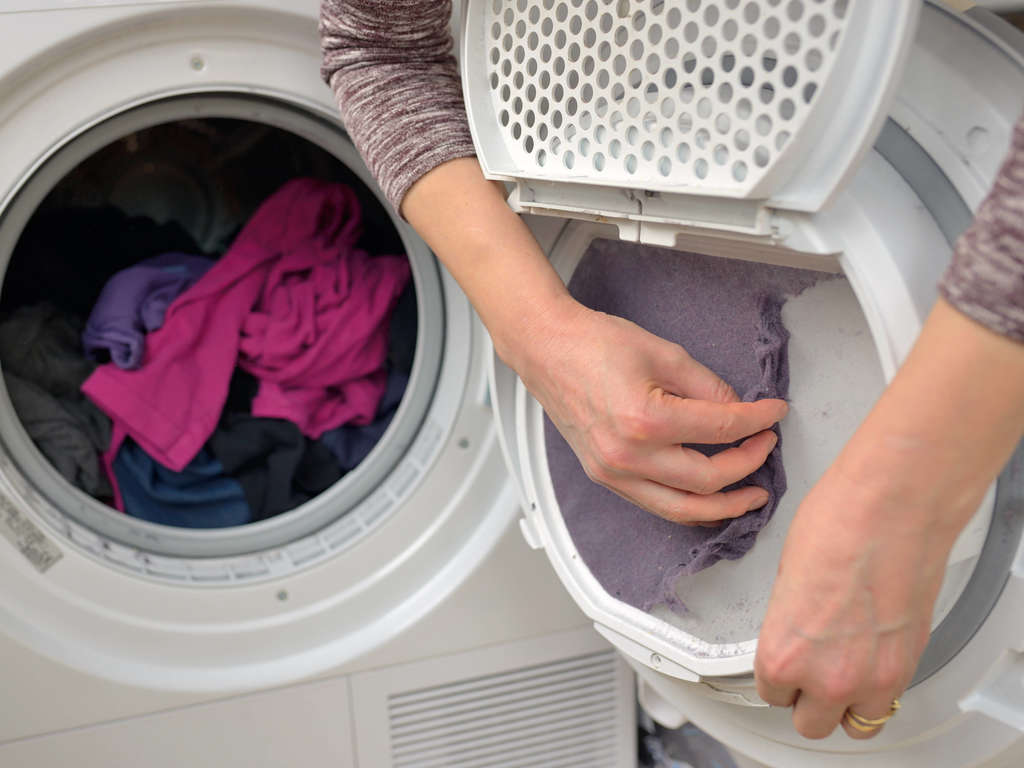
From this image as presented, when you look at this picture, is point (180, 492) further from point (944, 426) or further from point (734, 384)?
point (944, 426)

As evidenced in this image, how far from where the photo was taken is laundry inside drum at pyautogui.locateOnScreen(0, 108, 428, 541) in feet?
3.26

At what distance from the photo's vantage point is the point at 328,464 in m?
1.05

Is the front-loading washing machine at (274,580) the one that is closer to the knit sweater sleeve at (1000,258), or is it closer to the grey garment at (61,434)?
the grey garment at (61,434)

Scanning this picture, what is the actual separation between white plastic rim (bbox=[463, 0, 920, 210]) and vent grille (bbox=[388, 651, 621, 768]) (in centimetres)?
63

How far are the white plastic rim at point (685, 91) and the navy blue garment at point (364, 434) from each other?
1.65 feet

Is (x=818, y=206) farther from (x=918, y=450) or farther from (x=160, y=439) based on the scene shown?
(x=160, y=439)

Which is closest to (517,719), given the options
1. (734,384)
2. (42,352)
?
(734,384)

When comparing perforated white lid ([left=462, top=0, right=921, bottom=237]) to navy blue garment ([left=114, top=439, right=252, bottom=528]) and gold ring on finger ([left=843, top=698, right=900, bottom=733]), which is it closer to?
gold ring on finger ([left=843, top=698, right=900, bottom=733])

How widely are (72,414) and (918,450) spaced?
0.91 m

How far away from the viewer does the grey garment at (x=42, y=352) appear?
3.25ft

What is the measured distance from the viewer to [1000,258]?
34 cm

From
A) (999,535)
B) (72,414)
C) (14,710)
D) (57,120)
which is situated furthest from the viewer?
(72,414)

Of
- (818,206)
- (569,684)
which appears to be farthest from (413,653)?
(818,206)

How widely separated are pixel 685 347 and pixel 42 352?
752mm
